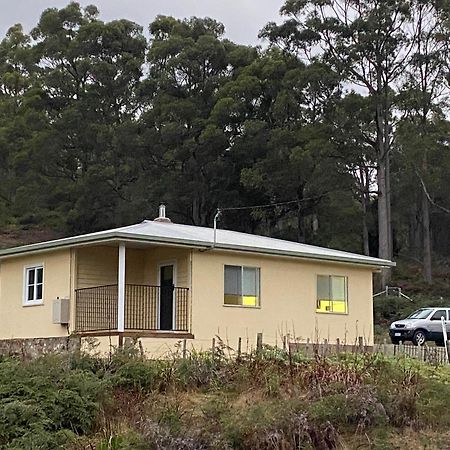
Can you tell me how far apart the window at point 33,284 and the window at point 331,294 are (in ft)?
24.9

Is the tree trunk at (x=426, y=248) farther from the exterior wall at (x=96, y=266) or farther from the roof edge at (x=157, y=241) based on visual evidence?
the exterior wall at (x=96, y=266)

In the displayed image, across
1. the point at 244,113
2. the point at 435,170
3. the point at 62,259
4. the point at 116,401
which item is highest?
the point at 244,113

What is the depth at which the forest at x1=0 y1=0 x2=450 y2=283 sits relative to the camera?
46.0 meters

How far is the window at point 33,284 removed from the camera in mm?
22922

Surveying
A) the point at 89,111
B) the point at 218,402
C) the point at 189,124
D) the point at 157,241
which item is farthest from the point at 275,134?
the point at 218,402

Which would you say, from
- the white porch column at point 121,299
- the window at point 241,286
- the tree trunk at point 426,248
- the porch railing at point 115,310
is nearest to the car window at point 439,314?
the window at point 241,286

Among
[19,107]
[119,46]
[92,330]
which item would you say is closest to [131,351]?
[92,330]

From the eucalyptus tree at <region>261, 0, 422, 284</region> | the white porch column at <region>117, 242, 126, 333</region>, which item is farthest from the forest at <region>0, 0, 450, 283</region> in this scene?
the white porch column at <region>117, 242, 126, 333</region>

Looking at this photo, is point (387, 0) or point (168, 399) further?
point (387, 0)

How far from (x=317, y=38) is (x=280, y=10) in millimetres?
2655

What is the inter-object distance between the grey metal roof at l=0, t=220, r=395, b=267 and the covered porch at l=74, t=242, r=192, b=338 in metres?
0.56

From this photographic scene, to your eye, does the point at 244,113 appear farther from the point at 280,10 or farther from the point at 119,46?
the point at 119,46

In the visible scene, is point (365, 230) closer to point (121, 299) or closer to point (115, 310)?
point (115, 310)

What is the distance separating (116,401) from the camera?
12633 millimetres
